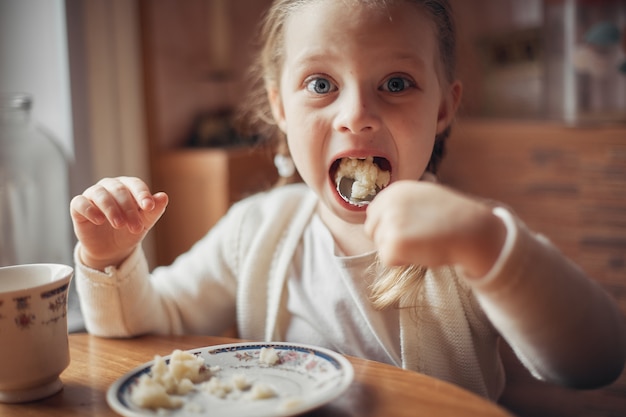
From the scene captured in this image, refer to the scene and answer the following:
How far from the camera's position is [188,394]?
65 centimetres

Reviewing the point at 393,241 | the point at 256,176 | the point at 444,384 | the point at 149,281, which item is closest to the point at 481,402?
the point at 444,384

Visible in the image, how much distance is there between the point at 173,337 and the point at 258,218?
0.31m

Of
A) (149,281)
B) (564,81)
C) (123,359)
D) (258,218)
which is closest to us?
(123,359)

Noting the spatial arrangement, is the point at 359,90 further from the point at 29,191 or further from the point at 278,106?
the point at 29,191

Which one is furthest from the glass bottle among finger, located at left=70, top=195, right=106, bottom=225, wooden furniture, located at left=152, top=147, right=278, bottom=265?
finger, located at left=70, top=195, right=106, bottom=225

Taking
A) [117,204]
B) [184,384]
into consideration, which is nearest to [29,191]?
[117,204]

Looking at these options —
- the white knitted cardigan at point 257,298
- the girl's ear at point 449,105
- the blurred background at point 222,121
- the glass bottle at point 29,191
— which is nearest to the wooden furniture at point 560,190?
the blurred background at point 222,121

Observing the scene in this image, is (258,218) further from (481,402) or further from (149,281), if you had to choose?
(481,402)

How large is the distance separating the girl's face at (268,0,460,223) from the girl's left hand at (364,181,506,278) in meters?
0.25

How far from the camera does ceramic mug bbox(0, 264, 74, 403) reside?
0.66 m

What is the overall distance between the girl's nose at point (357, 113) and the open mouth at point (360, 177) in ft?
0.16

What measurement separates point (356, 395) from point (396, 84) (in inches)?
17.5

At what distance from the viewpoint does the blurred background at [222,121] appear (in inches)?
59.3

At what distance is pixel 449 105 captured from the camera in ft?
3.51
